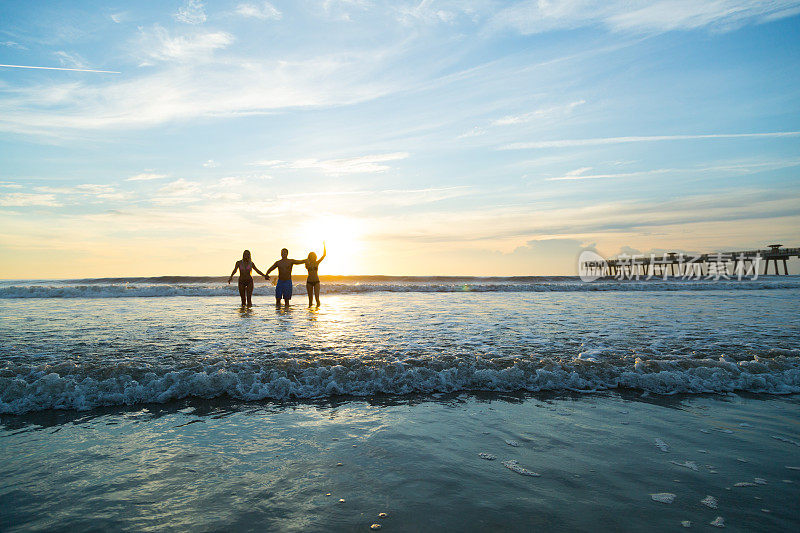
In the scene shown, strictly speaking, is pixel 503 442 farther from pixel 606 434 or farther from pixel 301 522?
pixel 301 522

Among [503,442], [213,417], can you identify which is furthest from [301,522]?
[213,417]

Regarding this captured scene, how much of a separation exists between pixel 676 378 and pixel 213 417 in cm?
616

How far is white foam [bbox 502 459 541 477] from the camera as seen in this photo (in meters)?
3.28

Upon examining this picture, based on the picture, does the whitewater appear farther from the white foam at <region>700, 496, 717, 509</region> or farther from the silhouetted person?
the silhouetted person

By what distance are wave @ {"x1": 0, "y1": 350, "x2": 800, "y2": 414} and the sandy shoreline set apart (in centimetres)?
42

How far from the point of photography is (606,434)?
4.09 meters

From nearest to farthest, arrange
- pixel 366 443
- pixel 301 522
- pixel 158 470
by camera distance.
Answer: pixel 301 522, pixel 158 470, pixel 366 443

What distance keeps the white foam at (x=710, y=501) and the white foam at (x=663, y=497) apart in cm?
19

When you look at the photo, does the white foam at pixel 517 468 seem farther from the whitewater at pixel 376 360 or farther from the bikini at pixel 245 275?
the bikini at pixel 245 275

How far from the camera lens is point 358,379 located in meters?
5.88

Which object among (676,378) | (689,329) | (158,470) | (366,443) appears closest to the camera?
(158,470)

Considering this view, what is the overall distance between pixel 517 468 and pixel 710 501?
51.9 inches

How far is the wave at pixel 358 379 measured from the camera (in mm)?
5324

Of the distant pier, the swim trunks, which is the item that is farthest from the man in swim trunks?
the distant pier
